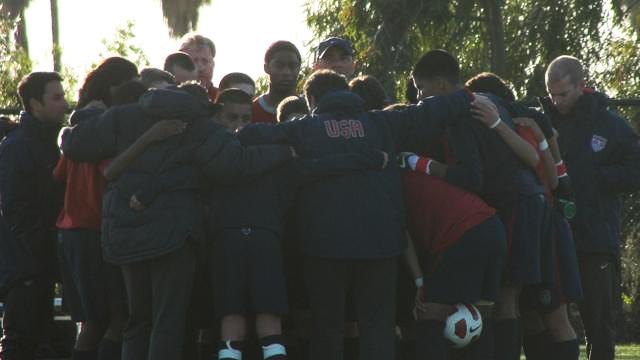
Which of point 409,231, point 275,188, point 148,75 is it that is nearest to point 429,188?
point 409,231

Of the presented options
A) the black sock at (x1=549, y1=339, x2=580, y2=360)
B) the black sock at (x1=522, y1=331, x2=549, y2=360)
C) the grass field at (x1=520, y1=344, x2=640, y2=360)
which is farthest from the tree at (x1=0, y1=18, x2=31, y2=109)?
the black sock at (x1=549, y1=339, x2=580, y2=360)

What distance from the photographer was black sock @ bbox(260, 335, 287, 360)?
6938 mm

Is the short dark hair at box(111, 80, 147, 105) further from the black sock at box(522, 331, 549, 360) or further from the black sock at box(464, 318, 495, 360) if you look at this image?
the black sock at box(522, 331, 549, 360)

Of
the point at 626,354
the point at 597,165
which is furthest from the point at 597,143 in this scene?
the point at 626,354

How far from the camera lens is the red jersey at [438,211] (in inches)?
283

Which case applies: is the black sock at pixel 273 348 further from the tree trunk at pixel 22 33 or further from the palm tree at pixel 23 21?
the tree trunk at pixel 22 33

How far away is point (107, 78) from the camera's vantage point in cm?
761

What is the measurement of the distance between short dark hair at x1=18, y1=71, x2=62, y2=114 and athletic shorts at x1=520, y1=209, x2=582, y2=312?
274 centimetres

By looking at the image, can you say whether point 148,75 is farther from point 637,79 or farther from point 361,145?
point 637,79

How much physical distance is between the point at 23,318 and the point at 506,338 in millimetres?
2521

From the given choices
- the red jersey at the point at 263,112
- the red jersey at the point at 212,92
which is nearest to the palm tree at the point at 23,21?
the red jersey at the point at 212,92

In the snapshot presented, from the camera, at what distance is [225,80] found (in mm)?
8641

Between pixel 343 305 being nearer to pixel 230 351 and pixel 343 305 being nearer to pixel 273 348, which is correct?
→ pixel 273 348

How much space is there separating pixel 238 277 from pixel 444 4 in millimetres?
12800
